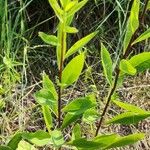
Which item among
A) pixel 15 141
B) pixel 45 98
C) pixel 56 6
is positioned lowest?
pixel 15 141

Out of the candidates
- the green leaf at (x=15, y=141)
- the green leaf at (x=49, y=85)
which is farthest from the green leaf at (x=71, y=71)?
the green leaf at (x=15, y=141)

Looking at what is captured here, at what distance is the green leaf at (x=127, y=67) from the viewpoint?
2.55 ft

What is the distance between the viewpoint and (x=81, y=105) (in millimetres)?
854

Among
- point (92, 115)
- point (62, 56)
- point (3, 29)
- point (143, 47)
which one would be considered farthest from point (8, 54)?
point (62, 56)

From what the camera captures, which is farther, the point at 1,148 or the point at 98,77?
the point at 98,77

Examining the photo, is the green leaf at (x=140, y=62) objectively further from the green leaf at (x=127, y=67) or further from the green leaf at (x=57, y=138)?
the green leaf at (x=57, y=138)

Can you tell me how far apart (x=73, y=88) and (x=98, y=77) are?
0.15 meters

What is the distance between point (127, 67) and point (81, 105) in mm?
124

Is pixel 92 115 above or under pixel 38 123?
above

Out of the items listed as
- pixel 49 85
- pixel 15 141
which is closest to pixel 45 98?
pixel 49 85

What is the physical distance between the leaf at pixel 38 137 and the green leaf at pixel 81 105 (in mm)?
74

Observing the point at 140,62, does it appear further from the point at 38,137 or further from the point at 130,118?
the point at 38,137

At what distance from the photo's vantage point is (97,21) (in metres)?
1.70

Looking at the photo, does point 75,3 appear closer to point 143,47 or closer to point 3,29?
point 3,29
